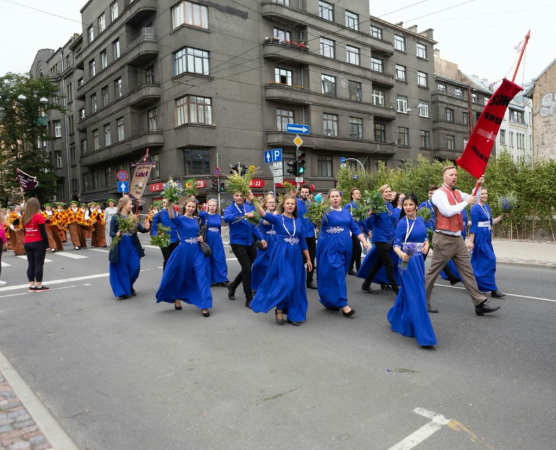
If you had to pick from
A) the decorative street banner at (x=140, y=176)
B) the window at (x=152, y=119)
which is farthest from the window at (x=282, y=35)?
the decorative street banner at (x=140, y=176)

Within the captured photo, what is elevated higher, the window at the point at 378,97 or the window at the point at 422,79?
the window at the point at 422,79

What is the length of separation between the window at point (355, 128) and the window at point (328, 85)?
3204 millimetres

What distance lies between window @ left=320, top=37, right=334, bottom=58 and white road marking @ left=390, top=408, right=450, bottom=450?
38.0 m

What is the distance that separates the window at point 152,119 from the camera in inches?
1389

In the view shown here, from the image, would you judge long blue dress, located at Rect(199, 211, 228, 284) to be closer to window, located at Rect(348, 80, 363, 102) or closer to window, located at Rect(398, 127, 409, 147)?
window, located at Rect(348, 80, 363, 102)

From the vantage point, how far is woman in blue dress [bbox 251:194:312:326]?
652 cm

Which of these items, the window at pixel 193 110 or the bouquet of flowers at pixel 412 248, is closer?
the bouquet of flowers at pixel 412 248

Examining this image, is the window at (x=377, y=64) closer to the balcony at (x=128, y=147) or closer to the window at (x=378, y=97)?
the window at (x=378, y=97)

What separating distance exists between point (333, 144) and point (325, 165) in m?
1.98

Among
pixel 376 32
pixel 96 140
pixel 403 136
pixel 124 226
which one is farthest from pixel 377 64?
pixel 124 226

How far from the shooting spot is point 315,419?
362 cm

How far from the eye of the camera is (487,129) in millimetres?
5660

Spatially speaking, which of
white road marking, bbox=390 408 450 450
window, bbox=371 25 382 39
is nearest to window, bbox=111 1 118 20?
window, bbox=371 25 382 39

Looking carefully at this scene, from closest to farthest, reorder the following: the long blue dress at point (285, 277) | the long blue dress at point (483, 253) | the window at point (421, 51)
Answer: the long blue dress at point (285, 277) → the long blue dress at point (483, 253) → the window at point (421, 51)
